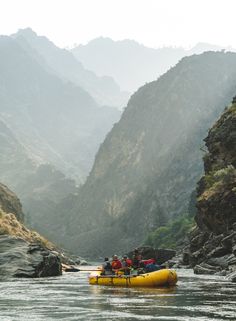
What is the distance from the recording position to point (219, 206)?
226ft

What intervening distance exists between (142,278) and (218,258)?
19.9 meters

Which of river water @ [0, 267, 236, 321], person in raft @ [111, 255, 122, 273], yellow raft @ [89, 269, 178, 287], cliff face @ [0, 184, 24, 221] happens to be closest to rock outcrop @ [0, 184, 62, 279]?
person in raft @ [111, 255, 122, 273]

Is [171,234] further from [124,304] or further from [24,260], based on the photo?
[124,304]

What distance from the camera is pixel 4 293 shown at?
37781mm

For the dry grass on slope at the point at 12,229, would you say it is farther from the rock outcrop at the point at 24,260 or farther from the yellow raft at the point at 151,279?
the yellow raft at the point at 151,279

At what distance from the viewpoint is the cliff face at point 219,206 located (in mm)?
58562

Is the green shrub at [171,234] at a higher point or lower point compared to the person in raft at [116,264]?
higher

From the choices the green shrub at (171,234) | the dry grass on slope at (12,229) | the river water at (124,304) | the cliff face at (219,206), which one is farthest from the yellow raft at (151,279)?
the green shrub at (171,234)

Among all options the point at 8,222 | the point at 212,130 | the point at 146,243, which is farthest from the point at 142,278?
the point at 146,243

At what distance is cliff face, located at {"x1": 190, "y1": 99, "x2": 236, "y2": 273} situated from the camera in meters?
58.6

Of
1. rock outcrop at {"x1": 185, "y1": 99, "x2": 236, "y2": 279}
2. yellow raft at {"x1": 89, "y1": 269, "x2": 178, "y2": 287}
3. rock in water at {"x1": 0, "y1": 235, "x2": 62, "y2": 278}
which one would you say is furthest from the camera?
rock outcrop at {"x1": 185, "y1": 99, "x2": 236, "y2": 279}

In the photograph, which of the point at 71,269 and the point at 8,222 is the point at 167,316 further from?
the point at 8,222

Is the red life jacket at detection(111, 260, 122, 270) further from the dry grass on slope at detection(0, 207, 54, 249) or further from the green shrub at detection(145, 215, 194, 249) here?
the green shrub at detection(145, 215, 194, 249)

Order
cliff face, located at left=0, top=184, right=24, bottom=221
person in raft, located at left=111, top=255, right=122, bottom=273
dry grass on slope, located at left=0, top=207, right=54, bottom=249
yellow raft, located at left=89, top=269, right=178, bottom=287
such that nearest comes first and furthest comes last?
yellow raft, located at left=89, top=269, right=178, bottom=287, person in raft, located at left=111, top=255, right=122, bottom=273, dry grass on slope, located at left=0, top=207, right=54, bottom=249, cliff face, located at left=0, top=184, right=24, bottom=221
